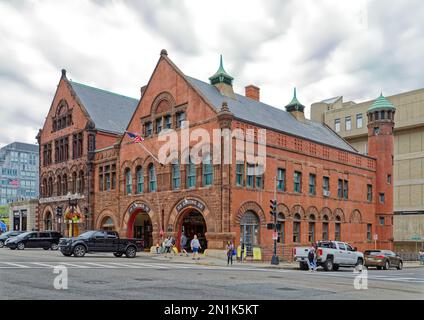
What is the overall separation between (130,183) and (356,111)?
5375cm

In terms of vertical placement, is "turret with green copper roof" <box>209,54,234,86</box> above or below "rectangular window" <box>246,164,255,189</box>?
above

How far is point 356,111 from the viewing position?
8700 centimetres

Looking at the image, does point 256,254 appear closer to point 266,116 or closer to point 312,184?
point 312,184

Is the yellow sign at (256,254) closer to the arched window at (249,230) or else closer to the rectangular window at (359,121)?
the arched window at (249,230)

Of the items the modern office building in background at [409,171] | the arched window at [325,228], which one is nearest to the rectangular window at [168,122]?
the arched window at [325,228]

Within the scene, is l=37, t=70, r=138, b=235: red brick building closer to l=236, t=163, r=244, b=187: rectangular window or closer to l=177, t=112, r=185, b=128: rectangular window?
l=177, t=112, r=185, b=128: rectangular window

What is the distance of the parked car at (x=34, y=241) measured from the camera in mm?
42031

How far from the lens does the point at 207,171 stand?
37.8m

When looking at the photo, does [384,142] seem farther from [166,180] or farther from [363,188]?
[166,180]

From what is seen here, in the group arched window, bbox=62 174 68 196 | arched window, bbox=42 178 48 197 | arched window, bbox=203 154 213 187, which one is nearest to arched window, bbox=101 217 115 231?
arched window, bbox=62 174 68 196

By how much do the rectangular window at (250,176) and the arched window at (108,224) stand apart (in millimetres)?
16058

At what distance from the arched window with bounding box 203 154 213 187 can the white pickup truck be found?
10001 millimetres

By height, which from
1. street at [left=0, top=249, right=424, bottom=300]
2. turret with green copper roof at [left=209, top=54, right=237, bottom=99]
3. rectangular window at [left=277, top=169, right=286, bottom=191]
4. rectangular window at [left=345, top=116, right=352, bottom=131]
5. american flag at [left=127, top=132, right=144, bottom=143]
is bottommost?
street at [left=0, top=249, right=424, bottom=300]

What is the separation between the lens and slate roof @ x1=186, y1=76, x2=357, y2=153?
4104cm
